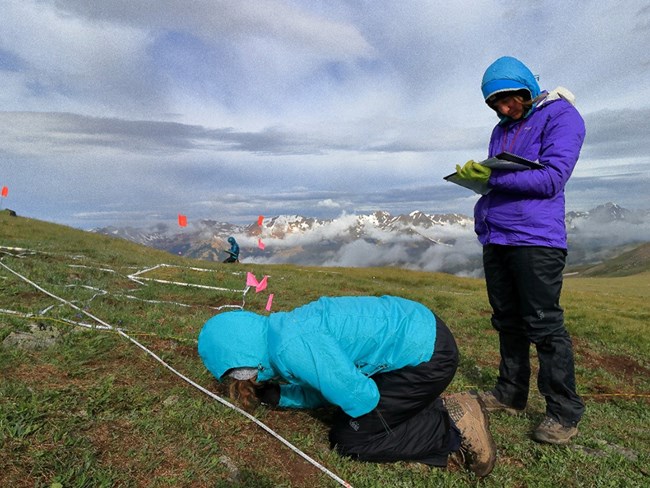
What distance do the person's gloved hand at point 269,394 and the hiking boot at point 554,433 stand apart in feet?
9.35

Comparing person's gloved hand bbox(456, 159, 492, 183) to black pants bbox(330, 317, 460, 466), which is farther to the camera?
person's gloved hand bbox(456, 159, 492, 183)

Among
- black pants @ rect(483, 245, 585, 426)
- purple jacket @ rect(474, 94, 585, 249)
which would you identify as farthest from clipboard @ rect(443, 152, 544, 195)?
black pants @ rect(483, 245, 585, 426)

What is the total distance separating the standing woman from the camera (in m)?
4.38

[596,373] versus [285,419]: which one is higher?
[285,419]

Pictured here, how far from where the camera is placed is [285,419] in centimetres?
457

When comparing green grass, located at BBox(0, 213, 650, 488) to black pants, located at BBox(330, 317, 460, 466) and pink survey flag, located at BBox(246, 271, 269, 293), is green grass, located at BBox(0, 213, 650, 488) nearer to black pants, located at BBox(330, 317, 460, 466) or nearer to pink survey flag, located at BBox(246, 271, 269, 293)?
black pants, located at BBox(330, 317, 460, 466)

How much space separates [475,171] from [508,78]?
3.17 ft

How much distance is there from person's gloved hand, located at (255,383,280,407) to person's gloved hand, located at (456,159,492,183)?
3.06 meters

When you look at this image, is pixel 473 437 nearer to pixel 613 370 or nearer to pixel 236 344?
pixel 236 344

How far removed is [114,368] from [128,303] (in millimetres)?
3802

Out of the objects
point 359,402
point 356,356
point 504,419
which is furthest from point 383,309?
point 504,419

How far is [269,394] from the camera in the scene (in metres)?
4.70

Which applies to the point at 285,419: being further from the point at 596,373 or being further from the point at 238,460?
the point at 596,373

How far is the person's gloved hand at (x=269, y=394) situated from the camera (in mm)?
4695
